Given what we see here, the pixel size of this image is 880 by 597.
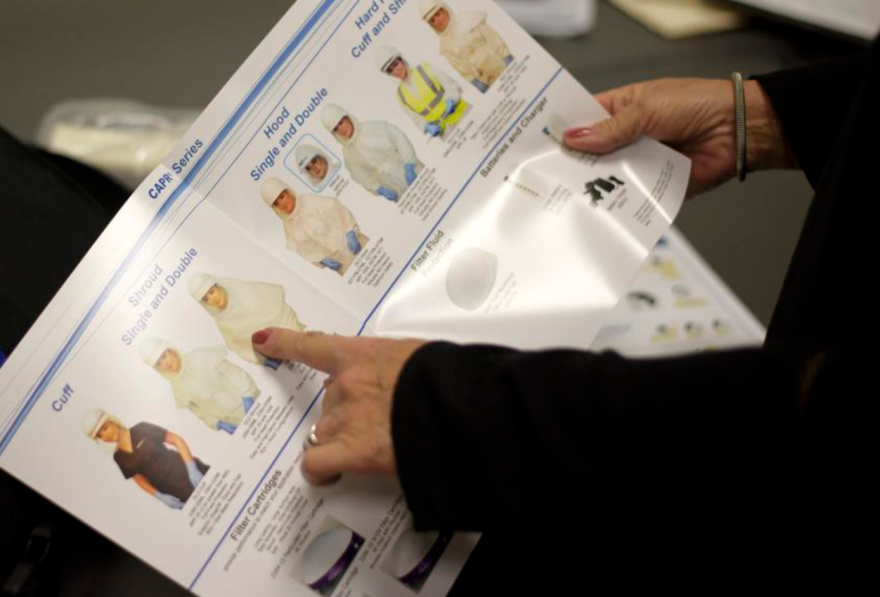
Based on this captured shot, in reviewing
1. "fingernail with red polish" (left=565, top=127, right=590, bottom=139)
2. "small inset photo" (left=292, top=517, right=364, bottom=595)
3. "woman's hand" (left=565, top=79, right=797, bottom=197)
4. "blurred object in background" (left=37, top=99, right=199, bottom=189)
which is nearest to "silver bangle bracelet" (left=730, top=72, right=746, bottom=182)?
"woman's hand" (left=565, top=79, right=797, bottom=197)

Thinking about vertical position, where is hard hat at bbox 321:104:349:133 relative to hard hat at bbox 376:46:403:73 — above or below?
below

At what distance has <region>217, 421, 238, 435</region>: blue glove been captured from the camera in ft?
1.41

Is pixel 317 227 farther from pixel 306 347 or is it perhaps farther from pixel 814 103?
pixel 814 103

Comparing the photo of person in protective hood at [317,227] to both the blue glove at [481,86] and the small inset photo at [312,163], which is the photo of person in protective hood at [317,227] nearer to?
the small inset photo at [312,163]

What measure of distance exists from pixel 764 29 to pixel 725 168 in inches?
20.3

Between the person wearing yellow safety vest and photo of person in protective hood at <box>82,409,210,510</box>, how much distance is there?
279mm

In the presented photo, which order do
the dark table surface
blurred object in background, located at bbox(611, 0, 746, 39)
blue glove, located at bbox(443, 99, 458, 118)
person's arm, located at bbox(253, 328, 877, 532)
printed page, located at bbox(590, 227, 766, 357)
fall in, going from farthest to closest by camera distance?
blurred object in background, located at bbox(611, 0, 746, 39) → the dark table surface → printed page, located at bbox(590, 227, 766, 357) → blue glove, located at bbox(443, 99, 458, 118) → person's arm, located at bbox(253, 328, 877, 532)

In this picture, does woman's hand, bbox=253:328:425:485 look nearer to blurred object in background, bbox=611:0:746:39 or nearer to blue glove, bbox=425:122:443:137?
blue glove, bbox=425:122:443:137

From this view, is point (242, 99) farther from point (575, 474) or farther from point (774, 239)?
point (774, 239)

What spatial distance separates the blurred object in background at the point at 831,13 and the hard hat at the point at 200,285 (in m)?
0.87

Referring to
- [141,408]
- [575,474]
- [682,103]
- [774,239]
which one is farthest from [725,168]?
[141,408]

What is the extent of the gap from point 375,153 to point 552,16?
23.8 inches

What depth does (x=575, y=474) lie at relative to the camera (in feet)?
1.14

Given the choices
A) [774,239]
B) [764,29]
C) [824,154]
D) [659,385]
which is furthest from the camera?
[764,29]
